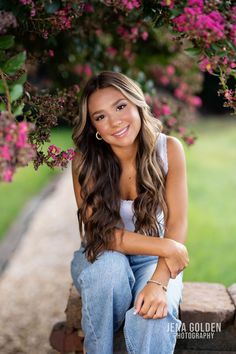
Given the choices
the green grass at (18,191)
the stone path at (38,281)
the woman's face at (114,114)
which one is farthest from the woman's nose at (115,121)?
the green grass at (18,191)

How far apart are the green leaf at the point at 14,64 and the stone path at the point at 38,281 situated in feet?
6.11

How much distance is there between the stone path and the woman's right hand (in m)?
1.07

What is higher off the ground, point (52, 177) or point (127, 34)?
point (127, 34)

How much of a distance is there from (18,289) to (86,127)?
6.29 feet

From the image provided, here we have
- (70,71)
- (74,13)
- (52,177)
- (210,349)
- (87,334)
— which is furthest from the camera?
(52,177)

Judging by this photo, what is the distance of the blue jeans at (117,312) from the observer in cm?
248

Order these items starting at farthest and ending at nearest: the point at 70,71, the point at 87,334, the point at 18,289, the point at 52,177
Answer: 1. the point at 52,177
2. the point at 70,71
3. the point at 18,289
4. the point at 87,334

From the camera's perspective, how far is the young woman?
2566 millimetres

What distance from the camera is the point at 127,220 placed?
3.00 m

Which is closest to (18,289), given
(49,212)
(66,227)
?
(66,227)

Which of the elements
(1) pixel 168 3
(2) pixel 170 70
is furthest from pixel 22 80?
(2) pixel 170 70

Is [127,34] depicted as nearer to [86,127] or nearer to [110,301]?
[86,127]

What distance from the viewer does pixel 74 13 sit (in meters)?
2.46

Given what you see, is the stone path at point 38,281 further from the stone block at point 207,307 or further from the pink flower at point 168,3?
the pink flower at point 168,3
